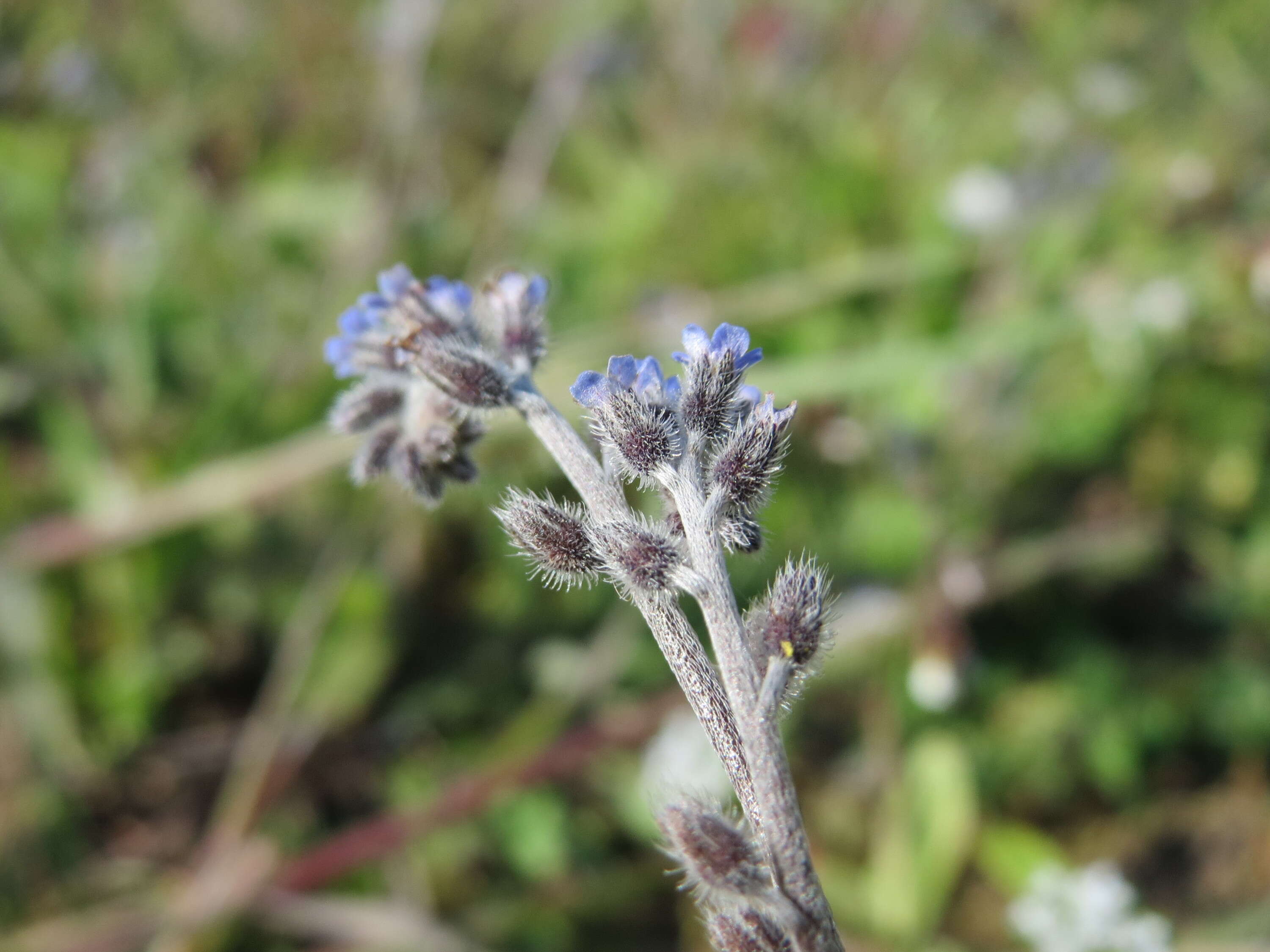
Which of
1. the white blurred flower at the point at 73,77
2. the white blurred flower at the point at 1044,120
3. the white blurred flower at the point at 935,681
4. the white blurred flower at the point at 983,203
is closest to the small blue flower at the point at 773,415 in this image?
the white blurred flower at the point at 935,681

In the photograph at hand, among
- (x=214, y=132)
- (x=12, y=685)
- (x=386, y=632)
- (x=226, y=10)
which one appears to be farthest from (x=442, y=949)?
(x=226, y=10)

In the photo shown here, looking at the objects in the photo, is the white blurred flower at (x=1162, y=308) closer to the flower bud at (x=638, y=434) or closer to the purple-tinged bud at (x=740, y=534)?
the purple-tinged bud at (x=740, y=534)

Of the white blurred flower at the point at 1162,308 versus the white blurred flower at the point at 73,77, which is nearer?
the white blurred flower at the point at 1162,308

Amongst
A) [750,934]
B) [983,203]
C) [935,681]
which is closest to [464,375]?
[750,934]

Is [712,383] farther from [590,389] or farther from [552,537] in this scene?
[552,537]

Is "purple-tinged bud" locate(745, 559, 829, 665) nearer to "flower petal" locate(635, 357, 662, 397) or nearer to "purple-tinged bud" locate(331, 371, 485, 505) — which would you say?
"flower petal" locate(635, 357, 662, 397)

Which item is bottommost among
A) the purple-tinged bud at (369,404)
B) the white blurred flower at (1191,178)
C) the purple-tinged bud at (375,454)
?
the purple-tinged bud at (375,454)
